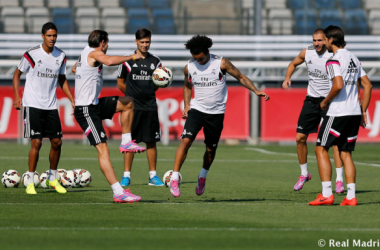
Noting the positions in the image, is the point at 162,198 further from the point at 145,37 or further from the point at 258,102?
the point at 258,102

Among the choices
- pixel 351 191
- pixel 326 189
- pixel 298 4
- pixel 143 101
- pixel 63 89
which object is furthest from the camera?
pixel 298 4

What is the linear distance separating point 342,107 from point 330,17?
24.0 meters

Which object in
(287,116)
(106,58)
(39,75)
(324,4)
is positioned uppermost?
(324,4)

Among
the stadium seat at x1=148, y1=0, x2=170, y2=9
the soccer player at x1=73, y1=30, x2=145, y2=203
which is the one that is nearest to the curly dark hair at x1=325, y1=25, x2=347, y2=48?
the soccer player at x1=73, y1=30, x2=145, y2=203

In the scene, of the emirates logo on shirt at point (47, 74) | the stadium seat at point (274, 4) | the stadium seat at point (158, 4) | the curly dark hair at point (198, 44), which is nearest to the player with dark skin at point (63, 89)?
the emirates logo on shirt at point (47, 74)

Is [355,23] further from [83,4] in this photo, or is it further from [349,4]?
[83,4]

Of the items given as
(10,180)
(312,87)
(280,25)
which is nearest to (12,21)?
(280,25)

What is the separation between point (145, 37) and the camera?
11227 millimetres

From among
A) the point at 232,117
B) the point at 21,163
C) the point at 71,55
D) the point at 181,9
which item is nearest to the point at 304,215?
the point at 21,163

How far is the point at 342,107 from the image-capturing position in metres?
8.80

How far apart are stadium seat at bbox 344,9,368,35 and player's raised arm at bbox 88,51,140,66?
23.8m

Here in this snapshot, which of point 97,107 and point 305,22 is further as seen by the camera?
point 305,22

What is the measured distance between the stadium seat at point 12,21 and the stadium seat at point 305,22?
12043mm

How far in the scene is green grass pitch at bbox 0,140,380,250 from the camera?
6.38m
